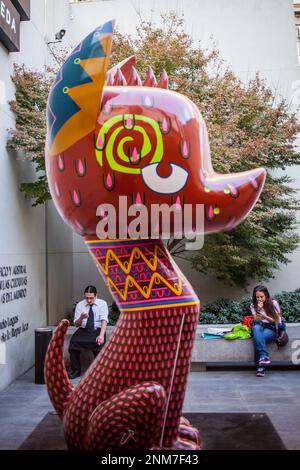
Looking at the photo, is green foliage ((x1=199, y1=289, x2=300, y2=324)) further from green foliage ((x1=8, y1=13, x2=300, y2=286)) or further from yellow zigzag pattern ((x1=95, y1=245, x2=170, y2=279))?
yellow zigzag pattern ((x1=95, y1=245, x2=170, y2=279))

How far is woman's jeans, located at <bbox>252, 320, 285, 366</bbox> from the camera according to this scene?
253 inches

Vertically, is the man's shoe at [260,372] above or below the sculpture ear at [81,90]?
below

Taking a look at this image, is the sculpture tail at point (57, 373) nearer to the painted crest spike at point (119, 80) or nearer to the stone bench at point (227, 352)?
the painted crest spike at point (119, 80)

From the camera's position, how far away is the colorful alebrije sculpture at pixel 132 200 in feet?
8.43

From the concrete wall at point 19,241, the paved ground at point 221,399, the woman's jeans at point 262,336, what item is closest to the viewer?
the paved ground at point 221,399

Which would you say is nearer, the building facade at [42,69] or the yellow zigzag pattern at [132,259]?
the yellow zigzag pattern at [132,259]

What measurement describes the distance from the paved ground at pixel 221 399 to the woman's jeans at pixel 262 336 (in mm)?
309

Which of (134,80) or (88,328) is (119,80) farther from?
(88,328)

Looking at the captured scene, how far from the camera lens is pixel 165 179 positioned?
2656 mm

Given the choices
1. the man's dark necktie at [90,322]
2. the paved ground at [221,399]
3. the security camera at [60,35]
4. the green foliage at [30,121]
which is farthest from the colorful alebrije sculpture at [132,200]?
the security camera at [60,35]

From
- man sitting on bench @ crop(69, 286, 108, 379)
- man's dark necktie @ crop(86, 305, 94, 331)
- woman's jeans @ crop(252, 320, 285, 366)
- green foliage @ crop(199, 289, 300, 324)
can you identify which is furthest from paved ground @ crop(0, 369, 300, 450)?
green foliage @ crop(199, 289, 300, 324)

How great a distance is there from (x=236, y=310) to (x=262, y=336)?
2016mm

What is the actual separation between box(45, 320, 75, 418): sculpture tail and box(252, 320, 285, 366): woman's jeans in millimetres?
3988
